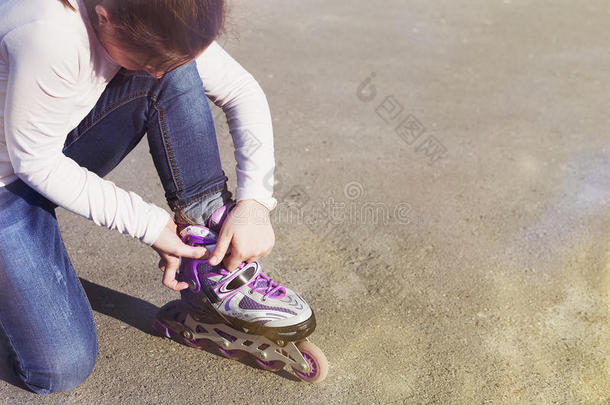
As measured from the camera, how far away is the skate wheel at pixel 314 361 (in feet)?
6.94

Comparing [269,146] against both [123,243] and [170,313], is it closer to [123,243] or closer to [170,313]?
[170,313]

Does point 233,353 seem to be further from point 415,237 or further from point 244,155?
point 415,237

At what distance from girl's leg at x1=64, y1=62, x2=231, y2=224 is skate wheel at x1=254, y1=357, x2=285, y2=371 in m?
0.52

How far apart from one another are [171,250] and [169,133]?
1.18ft

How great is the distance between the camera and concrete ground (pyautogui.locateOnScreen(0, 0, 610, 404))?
2182mm

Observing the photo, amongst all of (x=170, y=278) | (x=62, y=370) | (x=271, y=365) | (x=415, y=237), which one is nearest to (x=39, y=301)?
(x=62, y=370)

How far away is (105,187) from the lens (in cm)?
185

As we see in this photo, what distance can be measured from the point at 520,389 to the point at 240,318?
3.07ft

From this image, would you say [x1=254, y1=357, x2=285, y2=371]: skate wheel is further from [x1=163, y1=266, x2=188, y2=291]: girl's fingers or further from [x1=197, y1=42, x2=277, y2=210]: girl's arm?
[x1=197, y1=42, x2=277, y2=210]: girl's arm

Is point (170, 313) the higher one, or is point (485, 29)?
point (170, 313)

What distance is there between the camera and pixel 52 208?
6.89 ft

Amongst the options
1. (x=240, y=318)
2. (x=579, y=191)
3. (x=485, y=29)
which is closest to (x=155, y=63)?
(x=240, y=318)

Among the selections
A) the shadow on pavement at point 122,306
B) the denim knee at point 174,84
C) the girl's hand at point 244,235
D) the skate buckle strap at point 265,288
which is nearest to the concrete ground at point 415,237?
the shadow on pavement at point 122,306

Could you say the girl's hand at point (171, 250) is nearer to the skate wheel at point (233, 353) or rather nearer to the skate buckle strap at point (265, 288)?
the skate buckle strap at point (265, 288)
